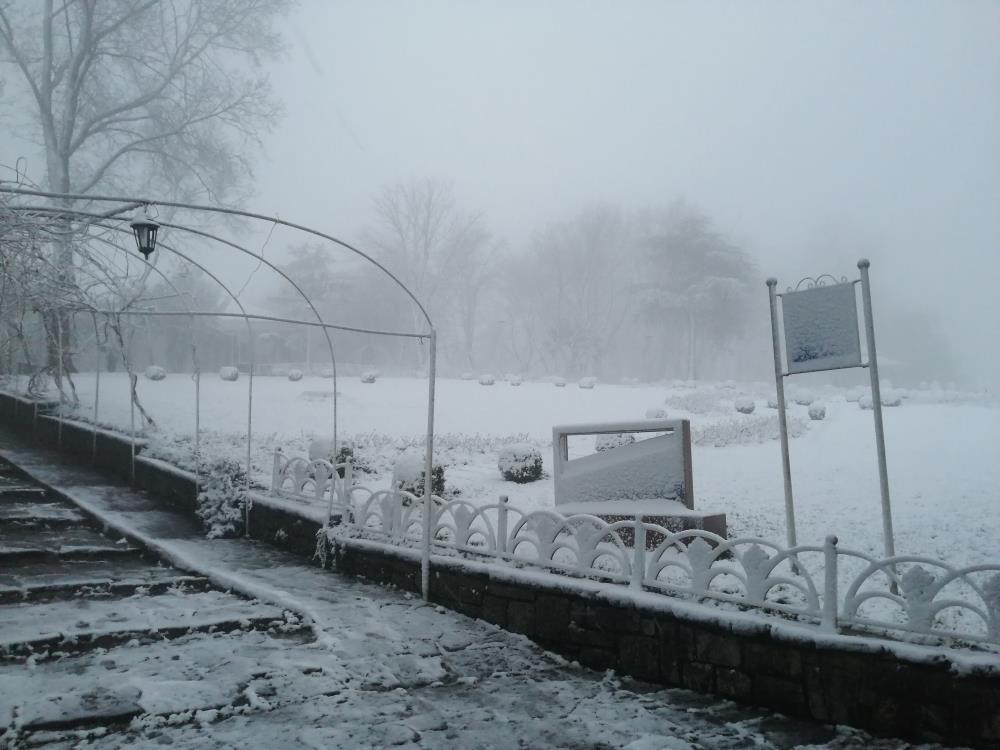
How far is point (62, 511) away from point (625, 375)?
42314 mm

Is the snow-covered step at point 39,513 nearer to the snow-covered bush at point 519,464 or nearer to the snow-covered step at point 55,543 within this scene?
the snow-covered step at point 55,543

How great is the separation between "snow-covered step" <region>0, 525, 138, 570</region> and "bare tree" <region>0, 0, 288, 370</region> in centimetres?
1582

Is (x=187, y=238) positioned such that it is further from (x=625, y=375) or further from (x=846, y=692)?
(x=625, y=375)

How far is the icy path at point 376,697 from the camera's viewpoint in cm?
335

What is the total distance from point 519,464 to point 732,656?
6791mm

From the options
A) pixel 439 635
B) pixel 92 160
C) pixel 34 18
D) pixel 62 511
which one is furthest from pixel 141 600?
pixel 92 160

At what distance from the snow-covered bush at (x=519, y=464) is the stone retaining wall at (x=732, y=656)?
14.0ft

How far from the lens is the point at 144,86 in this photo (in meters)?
21.9

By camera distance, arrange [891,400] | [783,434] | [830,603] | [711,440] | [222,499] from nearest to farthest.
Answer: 1. [830,603]
2. [783,434]
3. [222,499]
4. [711,440]
5. [891,400]

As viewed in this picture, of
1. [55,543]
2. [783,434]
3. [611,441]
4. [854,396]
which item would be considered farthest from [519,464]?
[854,396]

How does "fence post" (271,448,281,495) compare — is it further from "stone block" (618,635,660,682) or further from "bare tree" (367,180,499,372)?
"bare tree" (367,180,499,372)

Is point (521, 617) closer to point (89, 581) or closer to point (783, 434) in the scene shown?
point (783, 434)

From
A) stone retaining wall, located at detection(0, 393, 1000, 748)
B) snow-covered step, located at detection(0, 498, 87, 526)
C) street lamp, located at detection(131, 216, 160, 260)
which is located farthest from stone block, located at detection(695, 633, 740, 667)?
snow-covered step, located at detection(0, 498, 87, 526)

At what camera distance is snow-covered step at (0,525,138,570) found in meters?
6.80
